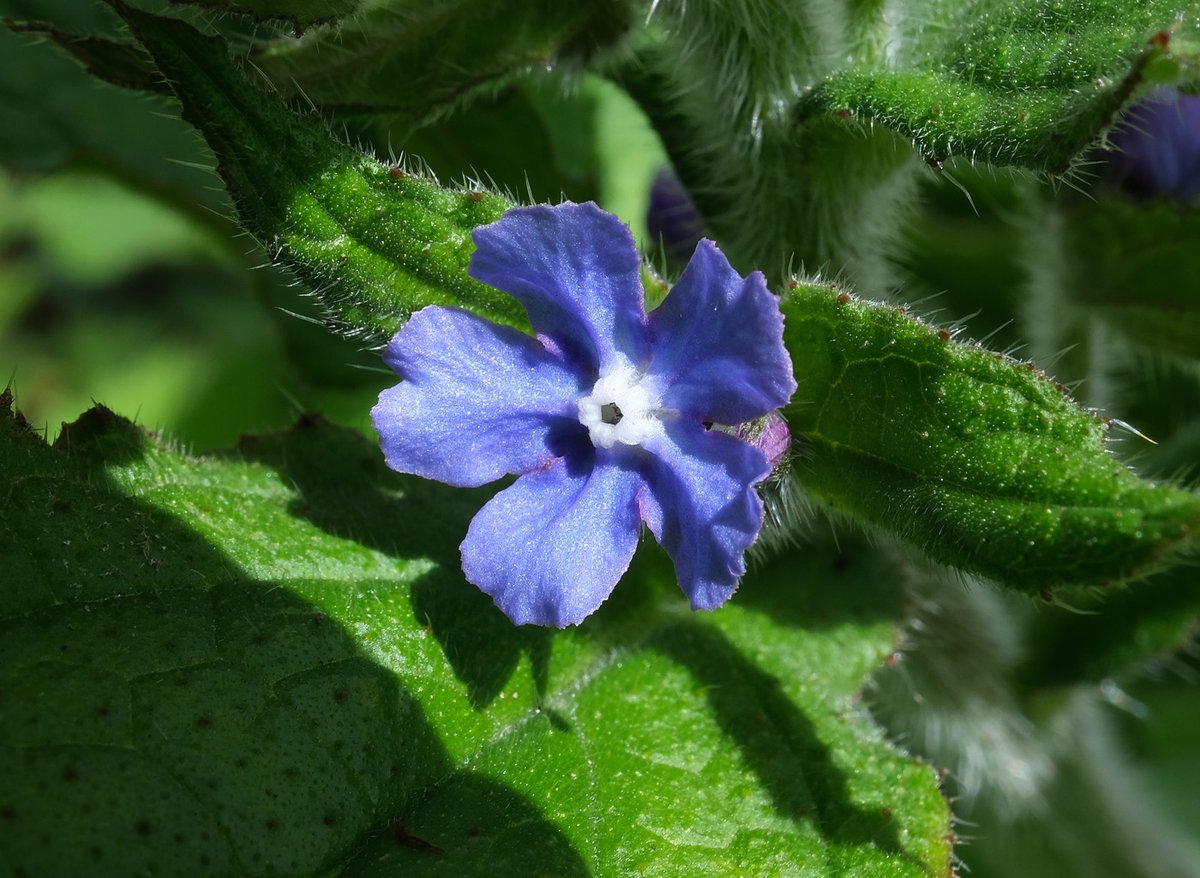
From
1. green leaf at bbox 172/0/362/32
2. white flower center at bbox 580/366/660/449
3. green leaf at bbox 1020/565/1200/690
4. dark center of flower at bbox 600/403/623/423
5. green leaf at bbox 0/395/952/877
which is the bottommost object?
green leaf at bbox 1020/565/1200/690

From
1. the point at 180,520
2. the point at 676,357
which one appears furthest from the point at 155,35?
the point at 676,357

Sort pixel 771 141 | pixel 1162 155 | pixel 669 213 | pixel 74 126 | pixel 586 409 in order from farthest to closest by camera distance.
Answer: pixel 74 126 < pixel 669 213 < pixel 1162 155 < pixel 771 141 < pixel 586 409

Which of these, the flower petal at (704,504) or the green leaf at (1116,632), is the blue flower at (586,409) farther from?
the green leaf at (1116,632)

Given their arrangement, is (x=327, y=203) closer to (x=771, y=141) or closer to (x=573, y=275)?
(x=573, y=275)

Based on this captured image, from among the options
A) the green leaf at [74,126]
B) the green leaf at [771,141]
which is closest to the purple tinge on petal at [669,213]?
the green leaf at [771,141]

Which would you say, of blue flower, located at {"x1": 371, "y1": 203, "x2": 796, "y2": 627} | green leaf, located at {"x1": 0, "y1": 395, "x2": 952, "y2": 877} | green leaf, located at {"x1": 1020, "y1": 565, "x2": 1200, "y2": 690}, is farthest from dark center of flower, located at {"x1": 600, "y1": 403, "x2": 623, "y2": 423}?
green leaf, located at {"x1": 1020, "y1": 565, "x2": 1200, "y2": 690}

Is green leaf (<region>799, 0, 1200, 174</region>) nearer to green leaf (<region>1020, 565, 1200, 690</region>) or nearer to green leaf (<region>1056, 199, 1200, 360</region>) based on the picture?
green leaf (<region>1056, 199, 1200, 360</region>)

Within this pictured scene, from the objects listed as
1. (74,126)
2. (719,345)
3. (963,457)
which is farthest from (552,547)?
(74,126)

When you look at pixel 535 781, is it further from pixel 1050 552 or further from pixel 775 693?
pixel 1050 552
